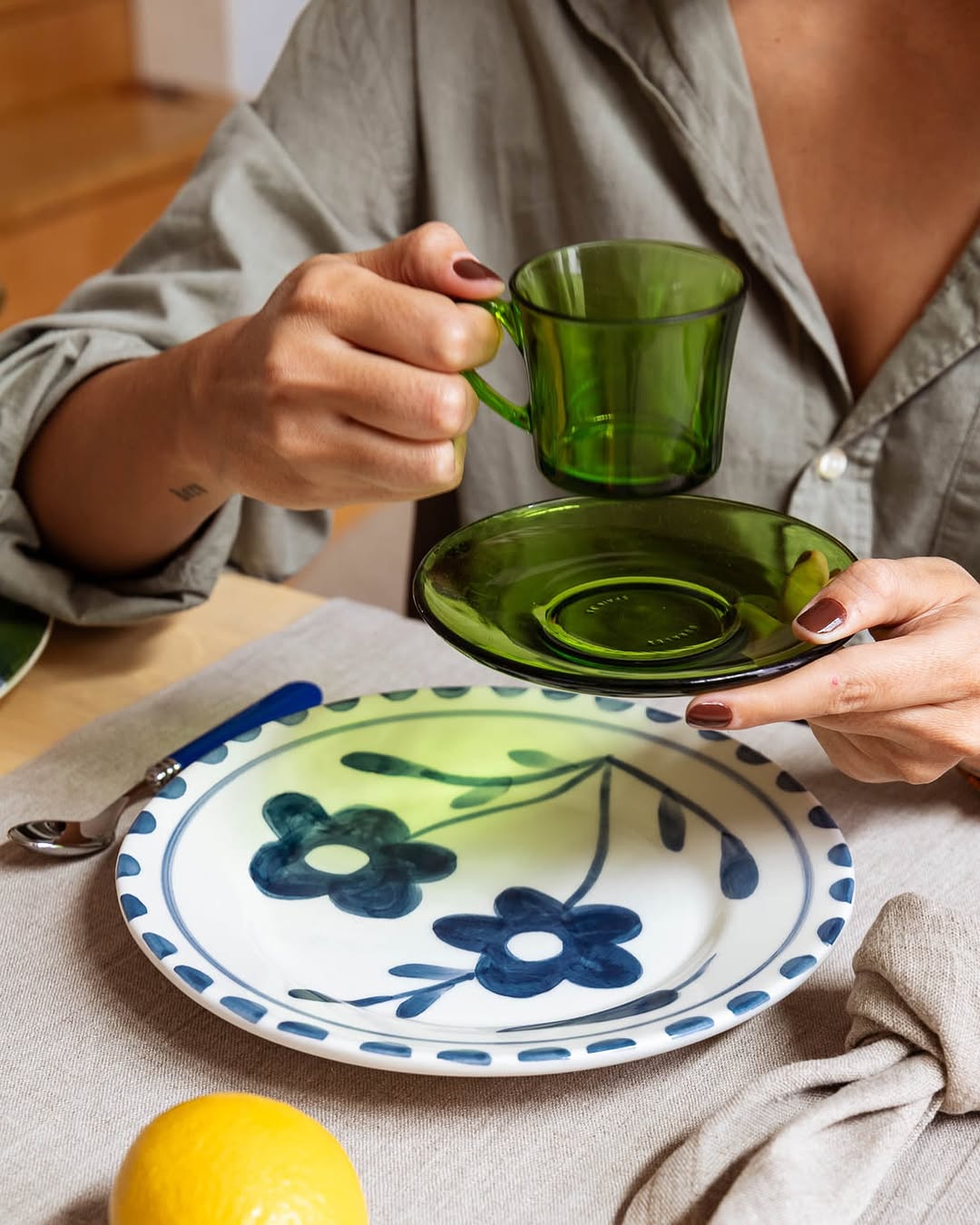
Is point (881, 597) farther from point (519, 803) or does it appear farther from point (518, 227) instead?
point (518, 227)

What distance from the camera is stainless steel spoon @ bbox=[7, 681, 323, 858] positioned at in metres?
0.69

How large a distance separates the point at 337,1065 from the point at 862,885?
0.28m

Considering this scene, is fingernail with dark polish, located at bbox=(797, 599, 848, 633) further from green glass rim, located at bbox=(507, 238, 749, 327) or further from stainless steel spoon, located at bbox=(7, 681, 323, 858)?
stainless steel spoon, located at bbox=(7, 681, 323, 858)

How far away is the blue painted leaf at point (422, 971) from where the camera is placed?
0.60 meters

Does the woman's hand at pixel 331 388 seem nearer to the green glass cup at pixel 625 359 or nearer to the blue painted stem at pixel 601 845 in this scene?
the green glass cup at pixel 625 359

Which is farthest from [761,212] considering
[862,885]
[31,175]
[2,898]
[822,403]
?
[31,175]

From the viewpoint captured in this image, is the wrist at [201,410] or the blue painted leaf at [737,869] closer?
the blue painted leaf at [737,869]

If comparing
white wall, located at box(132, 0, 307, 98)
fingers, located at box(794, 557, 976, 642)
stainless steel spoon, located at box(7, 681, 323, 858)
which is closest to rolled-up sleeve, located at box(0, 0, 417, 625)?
stainless steel spoon, located at box(7, 681, 323, 858)

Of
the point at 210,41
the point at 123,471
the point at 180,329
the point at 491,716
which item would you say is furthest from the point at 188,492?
the point at 210,41

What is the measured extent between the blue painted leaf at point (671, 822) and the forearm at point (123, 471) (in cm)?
33

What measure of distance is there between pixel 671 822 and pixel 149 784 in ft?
0.89

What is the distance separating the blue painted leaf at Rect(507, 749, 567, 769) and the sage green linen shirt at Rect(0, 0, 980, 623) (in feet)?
0.87

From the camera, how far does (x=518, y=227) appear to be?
112 centimetres

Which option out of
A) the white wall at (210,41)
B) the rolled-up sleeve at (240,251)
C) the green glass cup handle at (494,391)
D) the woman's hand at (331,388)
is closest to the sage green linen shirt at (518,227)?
the rolled-up sleeve at (240,251)
